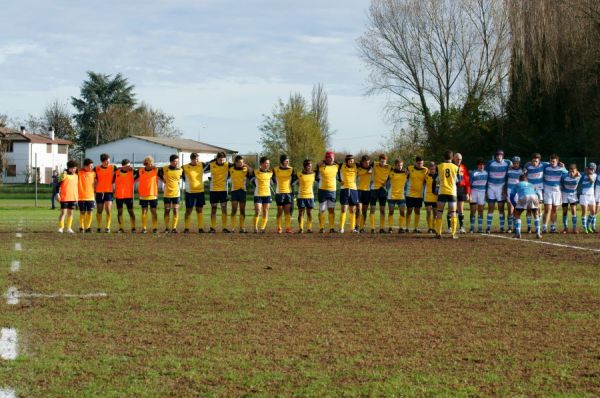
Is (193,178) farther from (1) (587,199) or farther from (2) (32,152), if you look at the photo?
(2) (32,152)

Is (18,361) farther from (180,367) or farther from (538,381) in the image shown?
(538,381)

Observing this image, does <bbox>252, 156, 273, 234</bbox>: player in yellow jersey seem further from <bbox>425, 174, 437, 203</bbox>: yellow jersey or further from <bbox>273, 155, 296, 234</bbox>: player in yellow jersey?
<bbox>425, 174, 437, 203</bbox>: yellow jersey

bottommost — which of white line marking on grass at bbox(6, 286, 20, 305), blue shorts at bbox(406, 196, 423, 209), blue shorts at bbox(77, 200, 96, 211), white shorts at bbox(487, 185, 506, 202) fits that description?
white line marking on grass at bbox(6, 286, 20, 305)

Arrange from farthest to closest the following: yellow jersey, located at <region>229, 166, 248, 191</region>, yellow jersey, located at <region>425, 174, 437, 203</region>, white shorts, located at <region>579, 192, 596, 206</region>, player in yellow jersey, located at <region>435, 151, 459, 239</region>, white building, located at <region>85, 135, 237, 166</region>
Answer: white building, located at <region>85, 135, 237, 166</region>
white shorts, located at <region>579, 192, 596, 206</region>
yellow jersey, located at <region>229, 166, 248, 191</region>
yellow jersey, located at <region>425, 174, 437, 203</region>
player in yellow jersey, located at <region>435, 151, 459, 239</region>

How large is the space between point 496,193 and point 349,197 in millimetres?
4094

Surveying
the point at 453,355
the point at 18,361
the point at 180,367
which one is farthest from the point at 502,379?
the point at 18,361

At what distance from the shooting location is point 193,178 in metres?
22.8

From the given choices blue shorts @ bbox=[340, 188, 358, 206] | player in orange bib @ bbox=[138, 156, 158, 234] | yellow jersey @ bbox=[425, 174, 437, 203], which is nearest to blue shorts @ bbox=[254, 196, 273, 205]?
blue shorts @ bbox=[340, 188, 358, 206]

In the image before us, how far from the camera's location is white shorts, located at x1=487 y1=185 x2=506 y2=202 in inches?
888

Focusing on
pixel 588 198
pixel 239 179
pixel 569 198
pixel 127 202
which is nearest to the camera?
pixel 127 202

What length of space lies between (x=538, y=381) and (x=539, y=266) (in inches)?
334

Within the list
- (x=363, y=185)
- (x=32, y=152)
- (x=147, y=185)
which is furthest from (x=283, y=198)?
(x=32, y=152)

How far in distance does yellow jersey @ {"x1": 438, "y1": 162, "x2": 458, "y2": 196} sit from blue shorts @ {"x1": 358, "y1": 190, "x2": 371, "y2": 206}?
3047mm

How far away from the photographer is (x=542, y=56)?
48562mm
